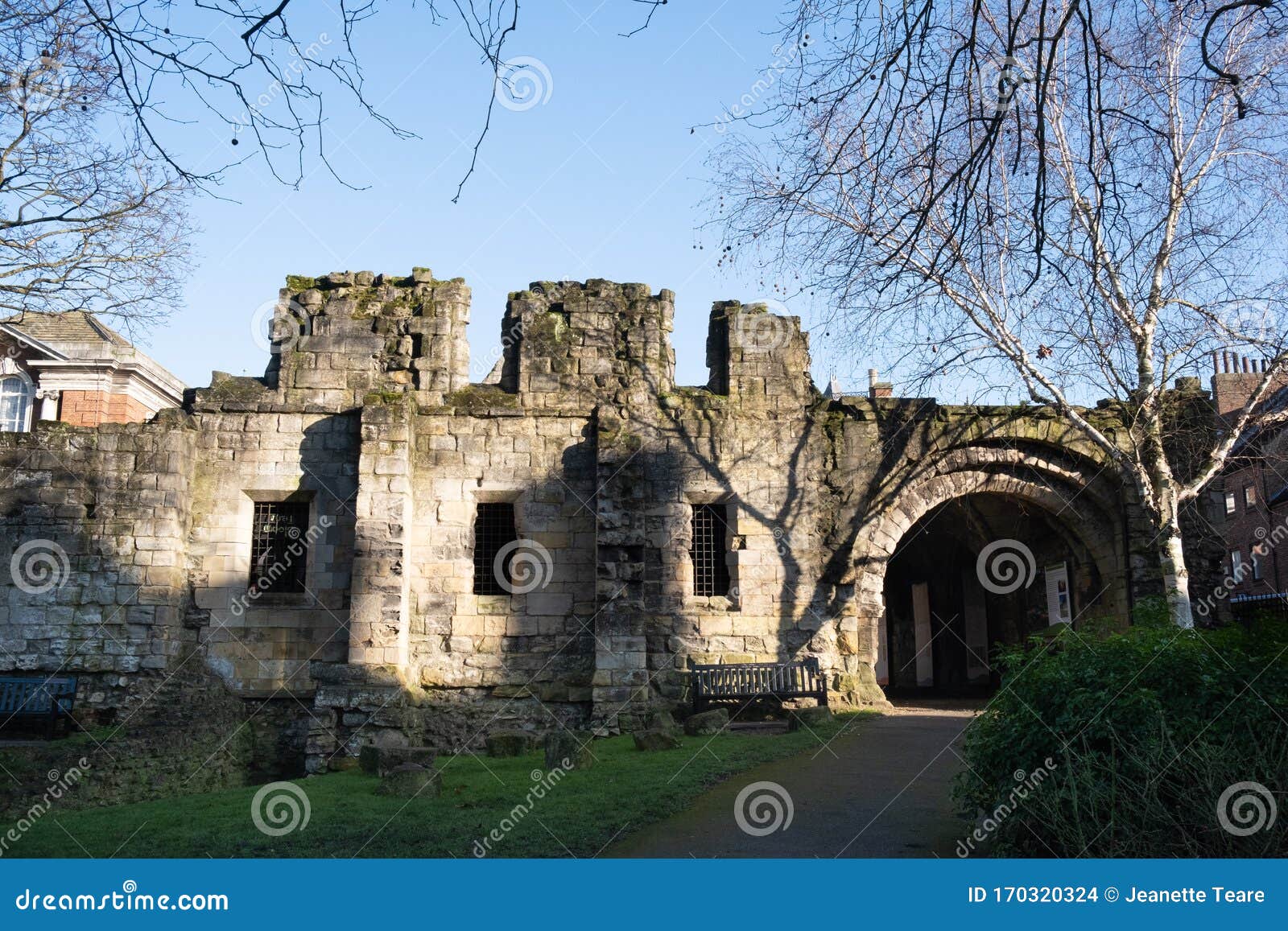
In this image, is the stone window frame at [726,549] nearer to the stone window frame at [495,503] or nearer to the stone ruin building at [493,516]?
the stone ruin building at [493,516]

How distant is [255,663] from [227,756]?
162cm

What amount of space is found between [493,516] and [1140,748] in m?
11.0

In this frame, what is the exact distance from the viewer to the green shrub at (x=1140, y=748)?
6039mm

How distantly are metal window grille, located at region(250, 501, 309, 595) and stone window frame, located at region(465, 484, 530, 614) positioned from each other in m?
2.38

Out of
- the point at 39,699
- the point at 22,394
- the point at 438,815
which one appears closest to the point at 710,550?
the point at 438,815

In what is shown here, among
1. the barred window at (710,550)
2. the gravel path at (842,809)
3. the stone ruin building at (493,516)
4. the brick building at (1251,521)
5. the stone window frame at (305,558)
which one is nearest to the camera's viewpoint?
the gravel path at (842,809)

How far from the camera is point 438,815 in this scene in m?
8.96

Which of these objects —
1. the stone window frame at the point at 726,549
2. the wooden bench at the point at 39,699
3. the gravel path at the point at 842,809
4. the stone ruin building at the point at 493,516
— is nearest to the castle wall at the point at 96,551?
the stone ruin building at the point at 493,516

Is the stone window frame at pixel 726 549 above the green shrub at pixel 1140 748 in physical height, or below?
above

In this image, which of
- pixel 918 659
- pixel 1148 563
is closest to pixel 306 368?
pixel 1148 563

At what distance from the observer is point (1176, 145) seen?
14398 millimetres

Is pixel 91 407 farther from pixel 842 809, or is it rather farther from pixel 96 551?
pixel 842 809

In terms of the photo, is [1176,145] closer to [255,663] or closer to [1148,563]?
[1148,563]

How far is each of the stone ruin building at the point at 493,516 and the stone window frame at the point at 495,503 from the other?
4 centimetres
